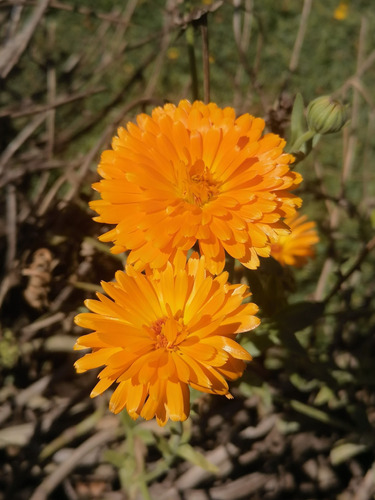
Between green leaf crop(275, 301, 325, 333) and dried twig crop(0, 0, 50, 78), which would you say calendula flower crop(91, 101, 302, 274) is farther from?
dried twig crop(0, 0, 50, 78)

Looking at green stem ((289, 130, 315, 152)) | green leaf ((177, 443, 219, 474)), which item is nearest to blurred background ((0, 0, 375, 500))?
green leaf ((177, 443, 219, 474))

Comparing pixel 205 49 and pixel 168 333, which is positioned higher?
pixel 205 49

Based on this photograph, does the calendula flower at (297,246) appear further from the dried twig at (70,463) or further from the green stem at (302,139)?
the dried twig at (70,463)

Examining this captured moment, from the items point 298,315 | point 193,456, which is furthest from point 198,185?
point 193,456

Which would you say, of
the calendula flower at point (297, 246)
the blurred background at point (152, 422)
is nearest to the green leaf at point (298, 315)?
the blurred background at point (152, 422)

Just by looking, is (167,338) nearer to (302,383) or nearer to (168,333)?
(168,333)

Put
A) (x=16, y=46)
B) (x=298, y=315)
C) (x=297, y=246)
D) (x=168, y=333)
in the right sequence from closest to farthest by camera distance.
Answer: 1. (x=168, y=333)
2. (x=298, y=315)
3. (x=297, y=246)
4. (x=16, y=46)

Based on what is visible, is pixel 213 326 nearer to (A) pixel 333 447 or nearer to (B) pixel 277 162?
(B) pixel 277 162
